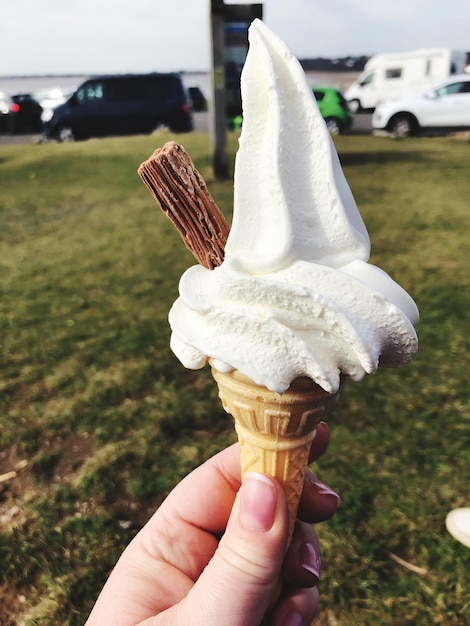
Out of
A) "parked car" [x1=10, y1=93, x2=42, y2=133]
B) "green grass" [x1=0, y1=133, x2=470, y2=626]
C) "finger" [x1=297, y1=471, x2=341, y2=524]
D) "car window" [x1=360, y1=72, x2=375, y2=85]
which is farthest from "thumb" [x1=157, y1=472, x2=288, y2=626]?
"car window" [x1=360, y1=72, x2=375, y2=85]

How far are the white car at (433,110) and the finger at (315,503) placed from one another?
49.4 ft

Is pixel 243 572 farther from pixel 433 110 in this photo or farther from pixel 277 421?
pixel 433 110

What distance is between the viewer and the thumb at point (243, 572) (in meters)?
1.60

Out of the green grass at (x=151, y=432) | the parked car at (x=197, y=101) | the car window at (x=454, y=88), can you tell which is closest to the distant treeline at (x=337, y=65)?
the parked car at (x=197, y=101)

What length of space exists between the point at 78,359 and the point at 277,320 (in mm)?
3178

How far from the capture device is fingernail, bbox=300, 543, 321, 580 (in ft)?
7.07

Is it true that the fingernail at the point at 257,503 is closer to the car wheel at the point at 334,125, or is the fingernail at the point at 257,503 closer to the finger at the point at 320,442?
the finger at the point at 320,442

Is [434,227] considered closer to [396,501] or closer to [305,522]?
[396,501]

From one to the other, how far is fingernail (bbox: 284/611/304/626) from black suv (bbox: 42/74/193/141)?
50.9 ft

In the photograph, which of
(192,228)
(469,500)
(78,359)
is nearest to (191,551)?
(192,228)

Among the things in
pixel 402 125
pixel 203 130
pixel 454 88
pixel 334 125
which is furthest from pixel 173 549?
pixel 203 130

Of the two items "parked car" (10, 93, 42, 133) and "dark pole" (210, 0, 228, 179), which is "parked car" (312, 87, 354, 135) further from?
"parked car" (10, 93, 42, 133)

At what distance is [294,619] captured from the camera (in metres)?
2.07

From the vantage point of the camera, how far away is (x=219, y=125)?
973cm
